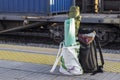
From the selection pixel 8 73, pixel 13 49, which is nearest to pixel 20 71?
pixel 8 73

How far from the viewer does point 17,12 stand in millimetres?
13156

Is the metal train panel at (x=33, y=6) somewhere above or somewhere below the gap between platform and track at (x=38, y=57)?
above

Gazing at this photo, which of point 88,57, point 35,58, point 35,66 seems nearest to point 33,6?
point 35,58

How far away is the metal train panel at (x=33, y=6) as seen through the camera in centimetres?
1255

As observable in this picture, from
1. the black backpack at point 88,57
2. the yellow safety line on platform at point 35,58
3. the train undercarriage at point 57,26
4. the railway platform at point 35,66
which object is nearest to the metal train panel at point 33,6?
the train undercarriage at point 57,26

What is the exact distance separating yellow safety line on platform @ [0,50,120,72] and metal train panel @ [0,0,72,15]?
10.7ft

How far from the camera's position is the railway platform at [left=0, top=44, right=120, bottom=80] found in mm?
7023

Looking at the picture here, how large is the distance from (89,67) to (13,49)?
11.9 feet

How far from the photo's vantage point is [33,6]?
507 inches

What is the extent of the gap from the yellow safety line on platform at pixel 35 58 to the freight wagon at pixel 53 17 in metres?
2.99

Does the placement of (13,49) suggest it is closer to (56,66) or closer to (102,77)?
(56,66)

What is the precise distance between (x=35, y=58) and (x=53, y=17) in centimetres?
364

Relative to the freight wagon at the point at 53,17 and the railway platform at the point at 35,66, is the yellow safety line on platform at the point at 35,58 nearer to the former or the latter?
the railway platform at the point at 35,66

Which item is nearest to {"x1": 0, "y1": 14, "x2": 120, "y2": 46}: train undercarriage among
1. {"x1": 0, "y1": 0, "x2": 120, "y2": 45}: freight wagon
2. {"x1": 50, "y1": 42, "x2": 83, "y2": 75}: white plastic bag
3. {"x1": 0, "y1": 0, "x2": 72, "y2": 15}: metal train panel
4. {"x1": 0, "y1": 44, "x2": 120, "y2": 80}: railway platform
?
{"x1": 0, "y1": 0, "x2": 120, "y2": 45}: freight wagon
